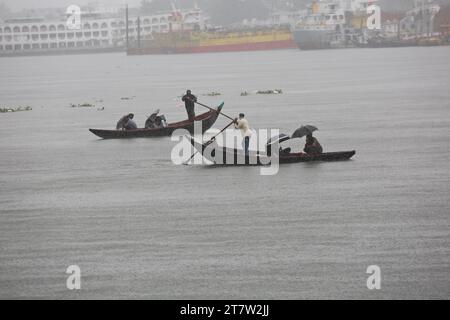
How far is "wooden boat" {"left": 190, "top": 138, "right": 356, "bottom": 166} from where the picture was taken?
40281 millimetres

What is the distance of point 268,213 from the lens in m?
32.2

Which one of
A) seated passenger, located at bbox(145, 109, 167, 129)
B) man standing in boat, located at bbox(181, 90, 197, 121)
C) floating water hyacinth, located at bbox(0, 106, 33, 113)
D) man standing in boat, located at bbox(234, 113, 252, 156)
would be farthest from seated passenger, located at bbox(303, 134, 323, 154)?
floating water hyacinth, located at bbox(0, 106, 33, 113)

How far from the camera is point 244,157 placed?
4103 cm

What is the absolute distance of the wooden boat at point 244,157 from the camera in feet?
132

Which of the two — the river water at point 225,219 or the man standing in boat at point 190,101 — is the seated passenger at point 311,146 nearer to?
the river water at point 225,219

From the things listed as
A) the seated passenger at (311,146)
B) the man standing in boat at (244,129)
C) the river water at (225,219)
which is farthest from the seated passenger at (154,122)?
the seated passenger at (311,146)

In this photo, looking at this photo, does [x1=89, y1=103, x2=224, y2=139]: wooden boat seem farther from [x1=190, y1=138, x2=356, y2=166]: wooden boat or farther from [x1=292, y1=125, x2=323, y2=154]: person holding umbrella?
[x1=292, y1=125, x2=323, y2=154]: person holding umbrella

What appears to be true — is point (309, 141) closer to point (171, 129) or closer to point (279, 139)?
point (279, 139)

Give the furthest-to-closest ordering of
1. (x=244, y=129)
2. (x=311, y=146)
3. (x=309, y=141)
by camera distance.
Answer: (x=244, y=129)
(x=309, y=141)
(x=311, y=146)

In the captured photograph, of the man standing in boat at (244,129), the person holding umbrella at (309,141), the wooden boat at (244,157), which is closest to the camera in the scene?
the person holding umbrella at (309,141)

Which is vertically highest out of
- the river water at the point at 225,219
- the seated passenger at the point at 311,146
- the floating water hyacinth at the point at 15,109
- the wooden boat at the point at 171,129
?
the seated passenger at the point at 311,146

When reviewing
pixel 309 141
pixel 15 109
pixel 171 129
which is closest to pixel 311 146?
pixel 309 141
